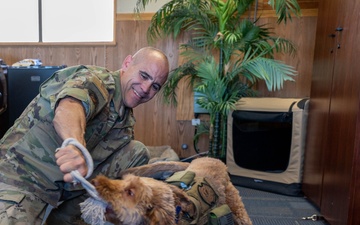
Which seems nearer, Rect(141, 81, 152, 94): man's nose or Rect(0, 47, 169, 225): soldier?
Rect(0, 47, 169, 225): soldier

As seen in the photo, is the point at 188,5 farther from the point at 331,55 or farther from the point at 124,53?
the point at 331,55

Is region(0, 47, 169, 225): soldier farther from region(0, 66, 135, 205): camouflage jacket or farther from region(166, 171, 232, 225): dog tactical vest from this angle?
region(166, 171, 232, 225): dog tactical vest

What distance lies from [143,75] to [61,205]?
0.72 m

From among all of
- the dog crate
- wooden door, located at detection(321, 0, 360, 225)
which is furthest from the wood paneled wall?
wooden door, located at detection(321, 0, 360, 225)

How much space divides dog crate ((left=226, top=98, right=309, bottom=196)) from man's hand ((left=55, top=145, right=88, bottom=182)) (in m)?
1.91

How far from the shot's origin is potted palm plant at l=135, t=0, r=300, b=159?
238cm

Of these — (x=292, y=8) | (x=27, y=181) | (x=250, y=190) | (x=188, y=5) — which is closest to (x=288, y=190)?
(x=250, y=190)

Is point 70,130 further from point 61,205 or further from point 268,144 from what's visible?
point 268,144

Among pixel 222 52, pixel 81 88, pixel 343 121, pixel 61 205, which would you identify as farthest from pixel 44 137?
pixel 222 52

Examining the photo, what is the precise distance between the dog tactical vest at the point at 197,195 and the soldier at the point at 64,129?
1.22 ft

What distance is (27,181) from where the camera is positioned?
1.14 meters

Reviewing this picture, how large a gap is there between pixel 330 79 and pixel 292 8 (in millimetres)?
836

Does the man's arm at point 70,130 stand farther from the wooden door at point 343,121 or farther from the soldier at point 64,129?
the wooden door at point 343,121

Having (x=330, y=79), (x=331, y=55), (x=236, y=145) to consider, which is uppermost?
(x=331, y=55)
